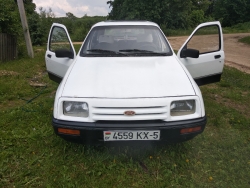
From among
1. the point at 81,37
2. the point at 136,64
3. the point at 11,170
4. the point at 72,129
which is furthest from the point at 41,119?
the point at 81,37

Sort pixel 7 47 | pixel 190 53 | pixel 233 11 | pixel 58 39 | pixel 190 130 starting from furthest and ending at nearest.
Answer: pixel 233 11 → pixel 7 47 → pixel 58 39 → pixel 190 53 → pixel 190 130

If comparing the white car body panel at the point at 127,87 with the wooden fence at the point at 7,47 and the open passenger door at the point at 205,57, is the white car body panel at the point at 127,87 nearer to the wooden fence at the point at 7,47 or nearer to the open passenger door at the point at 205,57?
the open passenger door at the point at 205,57

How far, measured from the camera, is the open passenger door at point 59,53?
3413 mm

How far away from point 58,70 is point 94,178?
199 centimetres

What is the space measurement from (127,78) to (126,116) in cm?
49

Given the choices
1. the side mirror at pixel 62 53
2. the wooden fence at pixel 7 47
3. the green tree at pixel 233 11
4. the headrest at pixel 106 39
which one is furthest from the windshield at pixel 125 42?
the green tree at pixel 233 11

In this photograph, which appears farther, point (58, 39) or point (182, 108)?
point (58, 39)

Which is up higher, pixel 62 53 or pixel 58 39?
pixel 58 39

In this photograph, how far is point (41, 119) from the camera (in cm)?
352

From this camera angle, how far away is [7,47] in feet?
27.5

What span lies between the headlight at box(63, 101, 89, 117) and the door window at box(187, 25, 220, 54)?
6.91 ft

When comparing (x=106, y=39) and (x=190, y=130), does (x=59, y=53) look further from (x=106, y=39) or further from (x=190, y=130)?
(x=190, y=130)

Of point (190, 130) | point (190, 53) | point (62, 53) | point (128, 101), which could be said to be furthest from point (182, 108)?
point (62, 53)

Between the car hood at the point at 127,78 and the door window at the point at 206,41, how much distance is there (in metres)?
0.82
